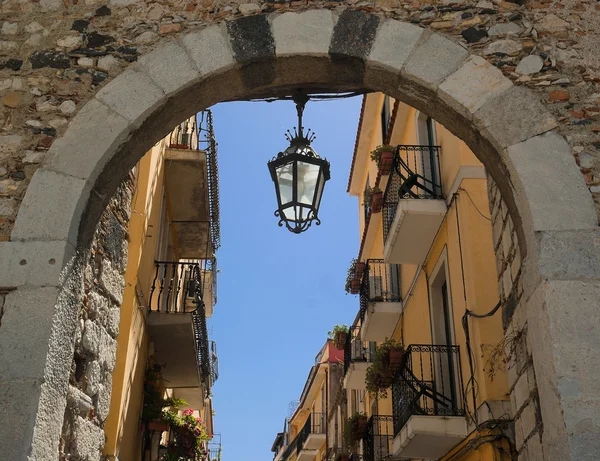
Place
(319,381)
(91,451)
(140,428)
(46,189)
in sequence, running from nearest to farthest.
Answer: (46,189), (91,451), (140,428), (319,381)

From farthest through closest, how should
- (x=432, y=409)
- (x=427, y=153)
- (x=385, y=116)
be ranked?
(x=385, y=116) < (x=427, y=153) < (x=432, y=409)

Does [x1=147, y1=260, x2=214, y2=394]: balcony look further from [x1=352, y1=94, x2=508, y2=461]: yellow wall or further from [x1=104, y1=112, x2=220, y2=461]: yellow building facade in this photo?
[x1=352, y1=94, x2=508, y2=461]: yellow wall

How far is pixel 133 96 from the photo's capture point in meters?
4.44

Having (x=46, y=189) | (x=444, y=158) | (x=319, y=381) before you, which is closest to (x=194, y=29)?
(x=46, y=189)

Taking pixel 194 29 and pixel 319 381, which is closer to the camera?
pixel 194 29

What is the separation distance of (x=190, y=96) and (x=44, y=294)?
4.95 feet

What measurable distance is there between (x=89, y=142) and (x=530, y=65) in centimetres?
267

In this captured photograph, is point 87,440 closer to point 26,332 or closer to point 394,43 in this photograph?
point 26,332

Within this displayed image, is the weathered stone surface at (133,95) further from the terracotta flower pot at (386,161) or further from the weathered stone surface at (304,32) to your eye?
the terracotta flower pot at (386,161)

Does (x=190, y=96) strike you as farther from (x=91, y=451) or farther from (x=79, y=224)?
(x=91, y=451)

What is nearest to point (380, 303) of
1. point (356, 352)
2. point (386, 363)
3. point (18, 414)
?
point (386, 363)

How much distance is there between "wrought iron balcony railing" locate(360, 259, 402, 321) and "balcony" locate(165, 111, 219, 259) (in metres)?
2.80

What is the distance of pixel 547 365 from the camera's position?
3.68m

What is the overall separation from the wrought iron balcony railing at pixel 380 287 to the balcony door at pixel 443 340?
8.54ft
